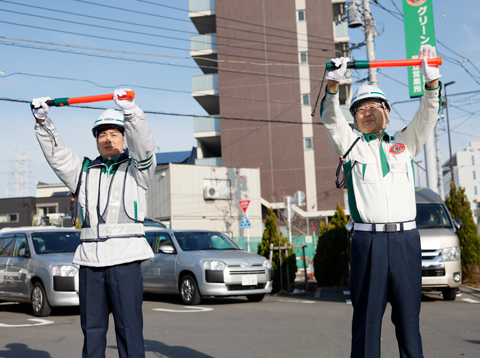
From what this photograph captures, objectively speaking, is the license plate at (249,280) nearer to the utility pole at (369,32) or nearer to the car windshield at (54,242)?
the car windshield at (54,242)

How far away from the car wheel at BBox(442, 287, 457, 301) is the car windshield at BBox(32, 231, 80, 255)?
739 centimetres

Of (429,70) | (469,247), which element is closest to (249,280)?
(469,247)

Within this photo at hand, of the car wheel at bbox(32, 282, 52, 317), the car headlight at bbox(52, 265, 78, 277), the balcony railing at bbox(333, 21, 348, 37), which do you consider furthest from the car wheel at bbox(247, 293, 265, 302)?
the balcony railing at bbox(333, 21, 348, 37)

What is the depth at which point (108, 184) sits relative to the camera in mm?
3896

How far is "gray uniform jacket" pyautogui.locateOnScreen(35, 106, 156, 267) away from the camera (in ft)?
12.3

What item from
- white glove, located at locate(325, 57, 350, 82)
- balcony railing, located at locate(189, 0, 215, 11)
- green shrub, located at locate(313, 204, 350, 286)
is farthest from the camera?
balcony railing, located at locate(189, 0, 215, 11)

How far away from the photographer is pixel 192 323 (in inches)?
336

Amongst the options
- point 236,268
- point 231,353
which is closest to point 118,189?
point 231,353

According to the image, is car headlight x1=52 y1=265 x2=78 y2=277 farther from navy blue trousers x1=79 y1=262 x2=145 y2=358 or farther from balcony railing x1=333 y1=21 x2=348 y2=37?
balcony railing x1=333 y1=21 x2=348 y2=37

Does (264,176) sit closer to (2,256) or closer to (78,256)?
(2,256)

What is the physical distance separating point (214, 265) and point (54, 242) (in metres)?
3.25

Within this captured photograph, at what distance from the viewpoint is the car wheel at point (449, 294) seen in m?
11.3

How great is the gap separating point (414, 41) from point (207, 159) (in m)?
21.5

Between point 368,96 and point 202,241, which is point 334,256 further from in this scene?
point 368,96
